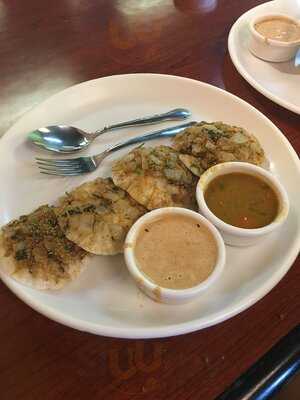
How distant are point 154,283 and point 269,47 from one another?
5.04 feet

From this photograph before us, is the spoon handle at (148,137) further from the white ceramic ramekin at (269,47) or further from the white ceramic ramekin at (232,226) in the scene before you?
the white ceramic ramekin at (269,47)

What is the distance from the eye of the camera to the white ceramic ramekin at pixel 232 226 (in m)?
1.45

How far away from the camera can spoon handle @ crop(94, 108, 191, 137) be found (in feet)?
6.32

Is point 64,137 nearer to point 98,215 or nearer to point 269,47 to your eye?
point 98,215

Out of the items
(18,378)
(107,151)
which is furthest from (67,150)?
(18,378)

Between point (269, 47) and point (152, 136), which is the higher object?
point (269, 47)

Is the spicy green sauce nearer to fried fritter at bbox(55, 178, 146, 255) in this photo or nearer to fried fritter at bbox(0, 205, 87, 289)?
fried fritter at bbox(55, 178, 146, 255)

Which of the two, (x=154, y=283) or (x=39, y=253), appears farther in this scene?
(x=39, y=253)

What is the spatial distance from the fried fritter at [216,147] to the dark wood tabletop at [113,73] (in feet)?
0.92

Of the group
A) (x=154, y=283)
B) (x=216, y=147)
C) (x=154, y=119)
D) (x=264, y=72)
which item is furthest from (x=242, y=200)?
(x=264, y=72)

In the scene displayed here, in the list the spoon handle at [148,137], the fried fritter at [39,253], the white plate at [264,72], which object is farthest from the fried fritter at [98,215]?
the white plate at [264,72]

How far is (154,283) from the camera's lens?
4.30 feet

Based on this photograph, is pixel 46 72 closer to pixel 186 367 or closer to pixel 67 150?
pixel 67 150

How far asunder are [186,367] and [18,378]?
49 centimetres
